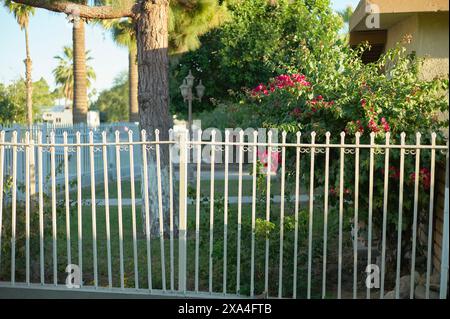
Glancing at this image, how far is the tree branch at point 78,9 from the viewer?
30.1 feet

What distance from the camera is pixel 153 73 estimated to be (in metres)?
10.2

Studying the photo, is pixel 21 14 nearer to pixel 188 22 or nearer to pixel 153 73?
pixel 188 22

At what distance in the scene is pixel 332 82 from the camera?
704 centimetres

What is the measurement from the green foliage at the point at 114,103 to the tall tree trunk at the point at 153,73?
57.2 metres

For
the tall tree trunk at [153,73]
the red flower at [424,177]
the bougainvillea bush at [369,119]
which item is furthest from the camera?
the tall tree trunk at [153,73]

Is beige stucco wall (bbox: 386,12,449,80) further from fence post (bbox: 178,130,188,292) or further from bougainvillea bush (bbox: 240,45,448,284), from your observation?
fence post (bbox: 178,130,188,292)

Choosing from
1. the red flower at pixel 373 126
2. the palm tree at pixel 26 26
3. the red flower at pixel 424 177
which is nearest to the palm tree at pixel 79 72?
the palm tree at pixel 26 26

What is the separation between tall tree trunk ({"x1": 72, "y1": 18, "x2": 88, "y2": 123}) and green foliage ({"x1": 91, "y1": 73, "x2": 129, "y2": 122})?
44409 millimetres

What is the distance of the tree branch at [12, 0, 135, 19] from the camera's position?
9180 millimetres

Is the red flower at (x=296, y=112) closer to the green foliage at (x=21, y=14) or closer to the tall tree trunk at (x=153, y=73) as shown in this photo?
the tall tree trunk at (x=153, y=73)

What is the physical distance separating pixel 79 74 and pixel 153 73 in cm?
1229

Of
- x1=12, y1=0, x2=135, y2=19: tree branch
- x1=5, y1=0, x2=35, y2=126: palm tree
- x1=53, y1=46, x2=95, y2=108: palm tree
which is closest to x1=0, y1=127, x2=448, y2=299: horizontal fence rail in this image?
x1=12, y1=0, x2=135, y2=19: tree branch

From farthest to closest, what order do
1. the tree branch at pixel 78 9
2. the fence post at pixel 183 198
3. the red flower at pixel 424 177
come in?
the tree branch at pixel 78 9 < the red flower at pixel 424 177 < the fence post at pixel 183 198

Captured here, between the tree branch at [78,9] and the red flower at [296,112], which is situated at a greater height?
the tree branch at [78,9]
